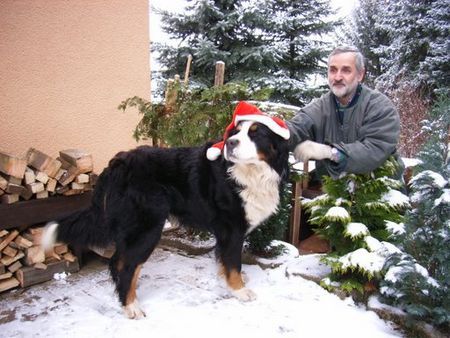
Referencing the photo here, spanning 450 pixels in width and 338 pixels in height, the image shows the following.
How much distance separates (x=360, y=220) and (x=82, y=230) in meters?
1.90

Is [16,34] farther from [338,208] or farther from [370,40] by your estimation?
[370,40]

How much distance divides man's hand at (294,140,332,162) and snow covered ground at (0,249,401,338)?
0.94m

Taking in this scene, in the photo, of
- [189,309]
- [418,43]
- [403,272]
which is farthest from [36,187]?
[418,43]

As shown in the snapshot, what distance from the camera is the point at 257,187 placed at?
239 cm

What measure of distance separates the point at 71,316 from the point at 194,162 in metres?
1.25

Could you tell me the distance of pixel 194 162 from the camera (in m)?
2.52

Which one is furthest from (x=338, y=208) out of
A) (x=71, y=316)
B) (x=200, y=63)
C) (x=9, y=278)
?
(x=200, y=63)

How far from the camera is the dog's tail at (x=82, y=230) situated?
7.77 feet

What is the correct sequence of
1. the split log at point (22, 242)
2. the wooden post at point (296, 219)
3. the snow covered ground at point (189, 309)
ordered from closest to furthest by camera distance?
1. the snow covered ground at point (189, 309)
2. the split log at point (22, 242)
3. the wooden post at point (296, 219)

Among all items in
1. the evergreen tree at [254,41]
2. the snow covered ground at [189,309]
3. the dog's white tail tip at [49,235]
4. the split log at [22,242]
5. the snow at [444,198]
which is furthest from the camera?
the evergreen tree at [254,41]

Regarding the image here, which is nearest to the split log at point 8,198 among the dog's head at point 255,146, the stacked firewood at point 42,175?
the stacked firewood at point 42,175

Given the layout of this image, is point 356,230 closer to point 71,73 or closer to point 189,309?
point 189,309

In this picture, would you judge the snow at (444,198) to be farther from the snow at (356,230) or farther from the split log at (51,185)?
the split log at (51,185)

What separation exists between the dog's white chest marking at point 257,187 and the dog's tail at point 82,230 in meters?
0.93
